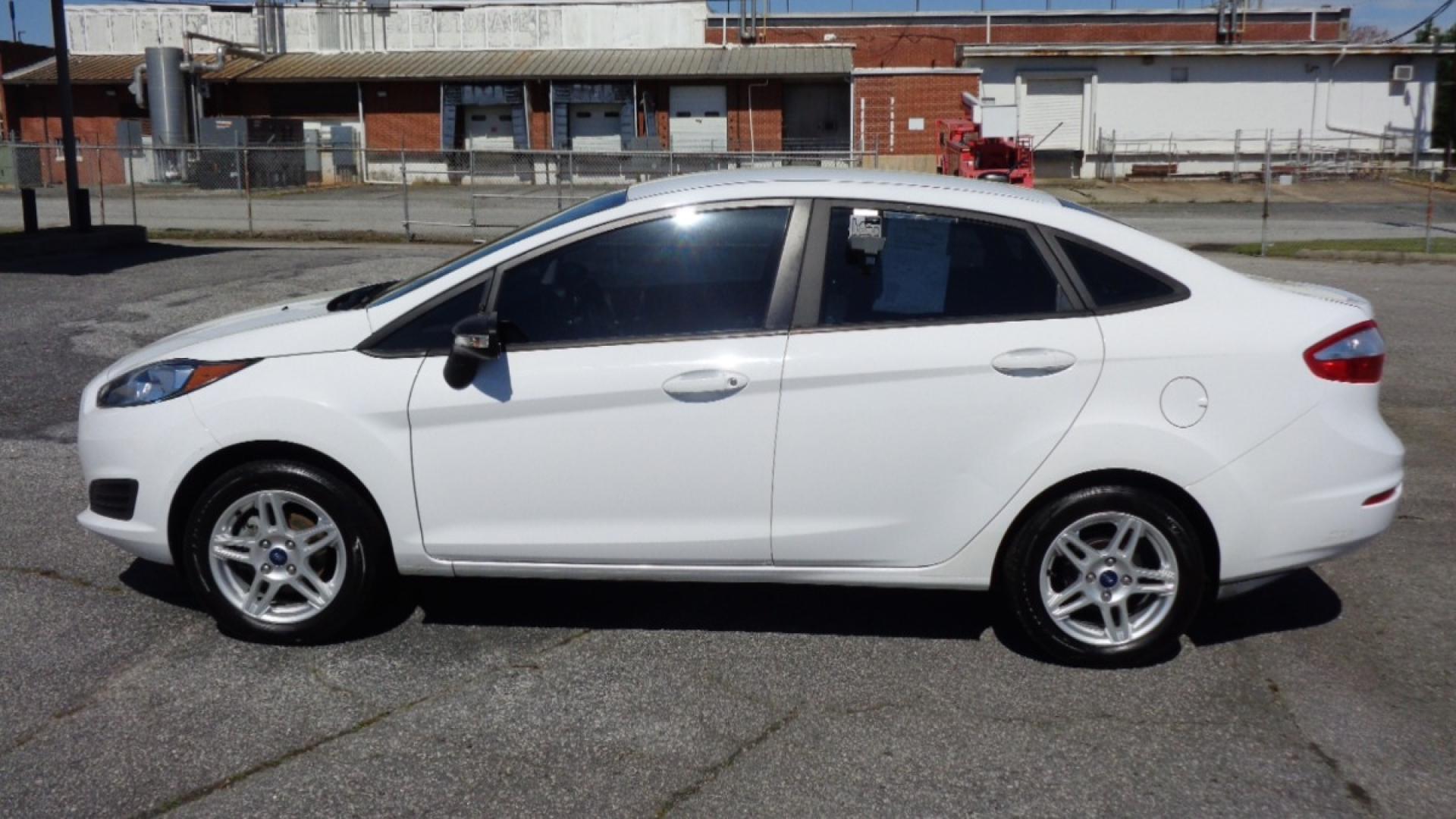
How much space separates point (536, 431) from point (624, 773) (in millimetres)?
1284

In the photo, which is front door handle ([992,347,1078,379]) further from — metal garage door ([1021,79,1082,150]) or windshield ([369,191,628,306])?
metal garage door ([1021,79,1082,150])

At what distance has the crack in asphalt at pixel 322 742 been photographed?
12.8 ft

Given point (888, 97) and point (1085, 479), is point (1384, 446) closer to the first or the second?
point (1085, 479)

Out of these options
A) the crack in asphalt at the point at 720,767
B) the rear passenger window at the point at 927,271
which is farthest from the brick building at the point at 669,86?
the crack in asphalt at the point at 720,767

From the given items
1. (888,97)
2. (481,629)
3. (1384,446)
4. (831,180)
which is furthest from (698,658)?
(888,97)

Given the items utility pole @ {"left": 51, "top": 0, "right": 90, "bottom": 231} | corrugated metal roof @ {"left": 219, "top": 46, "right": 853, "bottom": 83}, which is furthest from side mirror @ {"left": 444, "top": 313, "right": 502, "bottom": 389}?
corrugated metal roof @ {"left": 219, "top": 46, "right": 853, "bottom": 83}

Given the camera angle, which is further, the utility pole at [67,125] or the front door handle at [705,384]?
the utility pole at [67,125]

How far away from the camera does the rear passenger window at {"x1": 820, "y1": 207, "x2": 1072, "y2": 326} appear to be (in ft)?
15.9

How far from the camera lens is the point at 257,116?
4662 centimetres

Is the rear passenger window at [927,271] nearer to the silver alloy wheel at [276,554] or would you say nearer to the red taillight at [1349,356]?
the red taillight at [1349,356]

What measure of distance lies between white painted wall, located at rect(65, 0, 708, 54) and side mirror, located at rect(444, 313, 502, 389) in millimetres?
44453

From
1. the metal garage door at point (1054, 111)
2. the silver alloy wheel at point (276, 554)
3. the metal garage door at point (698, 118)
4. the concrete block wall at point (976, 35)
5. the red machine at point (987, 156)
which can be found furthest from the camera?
the concrete block wall at point (976, 35)

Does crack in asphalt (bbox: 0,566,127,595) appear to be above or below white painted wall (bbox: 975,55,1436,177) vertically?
below

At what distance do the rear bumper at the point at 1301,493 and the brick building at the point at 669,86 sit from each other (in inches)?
1502
